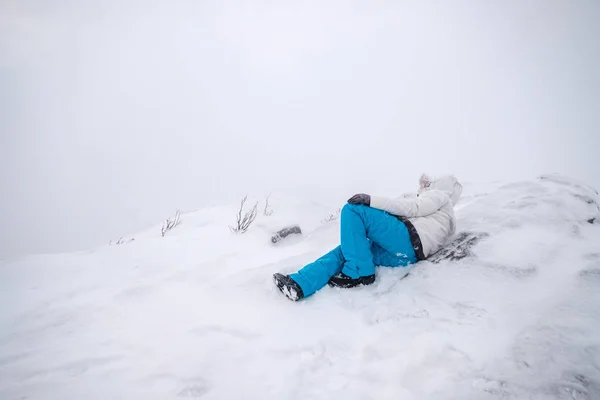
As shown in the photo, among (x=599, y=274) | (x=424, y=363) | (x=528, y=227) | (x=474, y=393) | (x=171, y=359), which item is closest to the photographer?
(x=474, y=393)

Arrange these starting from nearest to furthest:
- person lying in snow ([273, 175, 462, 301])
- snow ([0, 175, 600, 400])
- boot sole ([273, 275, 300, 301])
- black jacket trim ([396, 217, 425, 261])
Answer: snow ([0, 175, 600, 400]) → boot sole ([273, 275, 300, 301]) → person lying in snow ([273, 175, 462, 301]) → black jacket trim ([396, 217, 425, 261])

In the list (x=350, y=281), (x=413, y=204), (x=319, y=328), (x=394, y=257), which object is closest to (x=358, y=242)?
(x=350, y=281)

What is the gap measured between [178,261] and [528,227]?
402 centimetres

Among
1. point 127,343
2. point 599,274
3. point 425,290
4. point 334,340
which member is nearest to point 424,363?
point 334,340

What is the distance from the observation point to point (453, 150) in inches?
4847

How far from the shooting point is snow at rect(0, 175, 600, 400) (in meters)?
1.45

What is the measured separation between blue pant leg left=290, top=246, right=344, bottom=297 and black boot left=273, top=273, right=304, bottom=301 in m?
0.04

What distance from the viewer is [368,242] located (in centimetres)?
253

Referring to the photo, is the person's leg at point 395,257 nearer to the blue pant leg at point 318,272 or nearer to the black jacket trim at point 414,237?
the black jacket trim at point 414,237

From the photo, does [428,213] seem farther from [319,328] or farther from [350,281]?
[319,328]

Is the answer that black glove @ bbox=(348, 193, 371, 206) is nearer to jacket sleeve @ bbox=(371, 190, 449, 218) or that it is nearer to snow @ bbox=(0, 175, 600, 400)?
jacket sleeve @ bbox=(371, 190, 449, 218)

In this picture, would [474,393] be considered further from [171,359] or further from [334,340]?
[171,359]

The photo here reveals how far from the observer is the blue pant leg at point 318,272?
2367 mm

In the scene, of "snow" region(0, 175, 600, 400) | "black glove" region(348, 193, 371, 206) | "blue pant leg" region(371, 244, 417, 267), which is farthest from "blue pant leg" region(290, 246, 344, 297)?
"black glove" region(348, 193, 371, 206)
